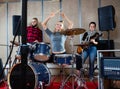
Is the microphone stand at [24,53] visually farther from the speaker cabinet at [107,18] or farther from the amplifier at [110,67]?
the speaker cabinet at [107,18]

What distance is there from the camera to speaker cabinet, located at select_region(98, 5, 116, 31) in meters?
4.64

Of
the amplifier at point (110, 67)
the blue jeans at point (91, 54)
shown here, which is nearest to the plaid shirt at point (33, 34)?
the blue jeans at point (91, 54)

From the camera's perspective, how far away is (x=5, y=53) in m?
6.04

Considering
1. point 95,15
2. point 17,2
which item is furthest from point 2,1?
point 95,15

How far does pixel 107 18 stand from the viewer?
4711 millimetres

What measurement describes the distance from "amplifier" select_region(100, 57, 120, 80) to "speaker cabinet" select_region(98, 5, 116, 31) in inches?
71.8

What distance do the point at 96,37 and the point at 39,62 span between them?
1.29m

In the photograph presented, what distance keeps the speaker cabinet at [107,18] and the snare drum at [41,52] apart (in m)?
1.74

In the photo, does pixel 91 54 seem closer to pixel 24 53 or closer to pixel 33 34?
pixel 33 34

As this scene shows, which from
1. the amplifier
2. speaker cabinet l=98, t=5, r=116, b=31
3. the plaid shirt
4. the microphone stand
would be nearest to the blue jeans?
speaker cabinet l=98, t=5, r=116, b=31

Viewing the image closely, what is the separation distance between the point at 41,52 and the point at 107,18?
1.96 metres

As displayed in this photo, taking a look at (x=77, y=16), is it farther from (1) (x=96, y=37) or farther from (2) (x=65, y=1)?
(1) (x=96, y=37)

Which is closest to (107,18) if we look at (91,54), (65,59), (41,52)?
(91,54)

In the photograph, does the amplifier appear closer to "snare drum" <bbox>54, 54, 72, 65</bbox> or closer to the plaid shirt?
"snare drum" <bbox>54, 54, 72, 65</bbox>
